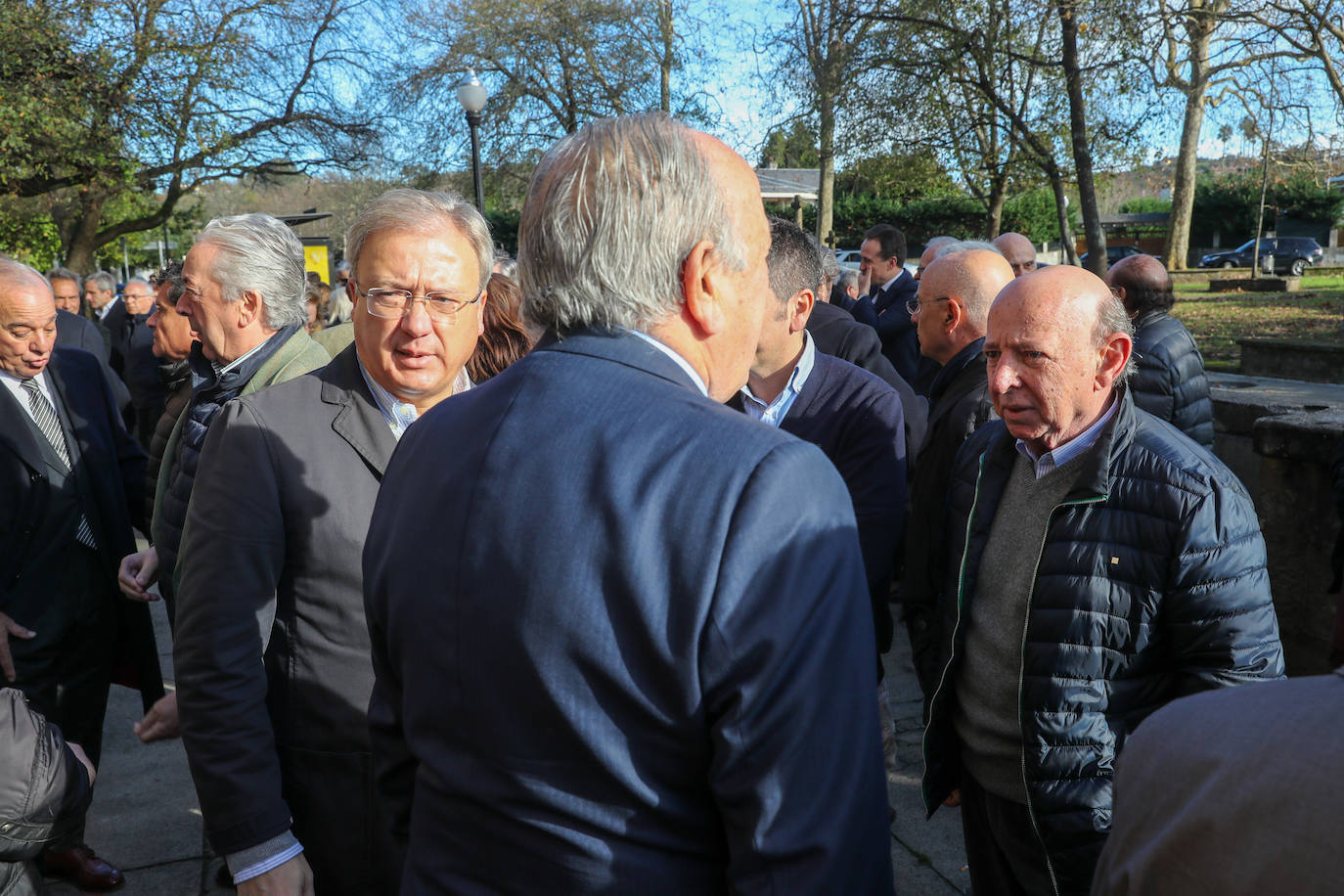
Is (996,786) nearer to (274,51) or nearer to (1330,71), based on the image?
(1330,71)

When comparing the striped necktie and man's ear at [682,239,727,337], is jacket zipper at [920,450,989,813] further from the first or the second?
the striped necktie

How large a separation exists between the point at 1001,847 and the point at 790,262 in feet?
6.29

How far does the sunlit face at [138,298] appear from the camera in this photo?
26.8ft

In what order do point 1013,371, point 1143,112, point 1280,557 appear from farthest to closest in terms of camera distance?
point 1143,112 → point 1280,557 → point 1013,371

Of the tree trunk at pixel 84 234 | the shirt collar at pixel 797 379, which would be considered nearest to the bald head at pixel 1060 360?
the shirt collar at pixel 797 379

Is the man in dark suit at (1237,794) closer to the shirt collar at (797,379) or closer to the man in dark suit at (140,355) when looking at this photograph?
the shirt collar at (797,379)

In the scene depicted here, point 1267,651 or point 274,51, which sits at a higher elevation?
point 274,51

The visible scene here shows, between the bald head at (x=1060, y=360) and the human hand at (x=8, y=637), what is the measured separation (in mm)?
3254

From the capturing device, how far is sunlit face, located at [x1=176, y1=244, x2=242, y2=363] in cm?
269

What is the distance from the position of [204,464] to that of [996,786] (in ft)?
6.72

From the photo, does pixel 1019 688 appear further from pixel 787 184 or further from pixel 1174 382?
pixel 787 184

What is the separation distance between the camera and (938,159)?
1673 centimetres

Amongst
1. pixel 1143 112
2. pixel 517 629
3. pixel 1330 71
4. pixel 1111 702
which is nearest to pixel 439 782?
pixel 517 629

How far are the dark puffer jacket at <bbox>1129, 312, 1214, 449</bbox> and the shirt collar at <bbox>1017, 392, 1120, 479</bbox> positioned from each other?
201 centimetres
